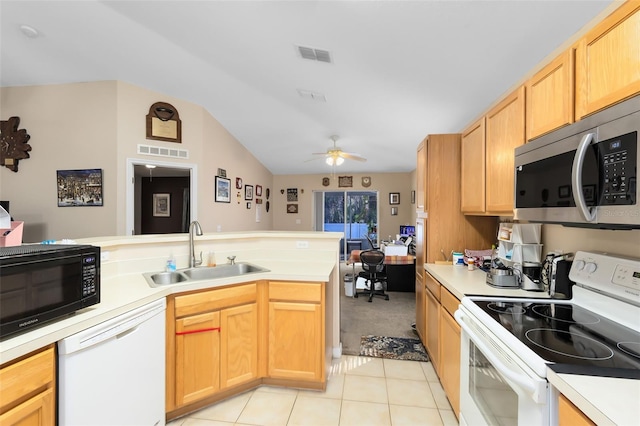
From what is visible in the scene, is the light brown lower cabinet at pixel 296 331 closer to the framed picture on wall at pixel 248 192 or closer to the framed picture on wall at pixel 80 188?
the framed picture on wall at pixel 80 188

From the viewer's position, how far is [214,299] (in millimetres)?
1902

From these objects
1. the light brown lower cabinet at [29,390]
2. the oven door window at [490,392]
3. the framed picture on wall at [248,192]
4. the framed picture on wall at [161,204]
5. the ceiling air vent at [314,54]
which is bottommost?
the oven door window at [490,392]

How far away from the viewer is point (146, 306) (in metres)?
1.54

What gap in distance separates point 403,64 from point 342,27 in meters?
0.69

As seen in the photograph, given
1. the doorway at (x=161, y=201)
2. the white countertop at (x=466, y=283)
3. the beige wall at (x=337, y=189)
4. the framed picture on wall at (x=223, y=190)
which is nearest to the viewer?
the white countertop at (x=466, y=283)

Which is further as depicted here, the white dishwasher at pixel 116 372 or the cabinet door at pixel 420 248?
the cabinet door at pixel 420 248

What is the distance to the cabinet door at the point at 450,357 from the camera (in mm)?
1736

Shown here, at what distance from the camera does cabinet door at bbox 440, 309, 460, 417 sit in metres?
1.74

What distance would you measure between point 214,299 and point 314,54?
242cm

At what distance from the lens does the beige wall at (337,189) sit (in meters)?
7.50

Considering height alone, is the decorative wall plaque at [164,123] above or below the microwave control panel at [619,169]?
above

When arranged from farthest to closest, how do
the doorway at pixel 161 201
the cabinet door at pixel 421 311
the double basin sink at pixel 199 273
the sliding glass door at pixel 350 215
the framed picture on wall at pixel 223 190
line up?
the sliding glass door at pixel 350 215
the doorway at pixel 161 201
the framed picture on wall at pixel 223 190
the cabinet door at pixel 421 311
the double basin sink at pixel 199 273

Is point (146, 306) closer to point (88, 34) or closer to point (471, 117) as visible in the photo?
point (88, 34)

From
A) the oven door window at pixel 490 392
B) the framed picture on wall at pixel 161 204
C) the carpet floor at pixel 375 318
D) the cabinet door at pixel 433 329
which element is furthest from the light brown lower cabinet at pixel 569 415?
the framed picture on wall at pixel 161 204
